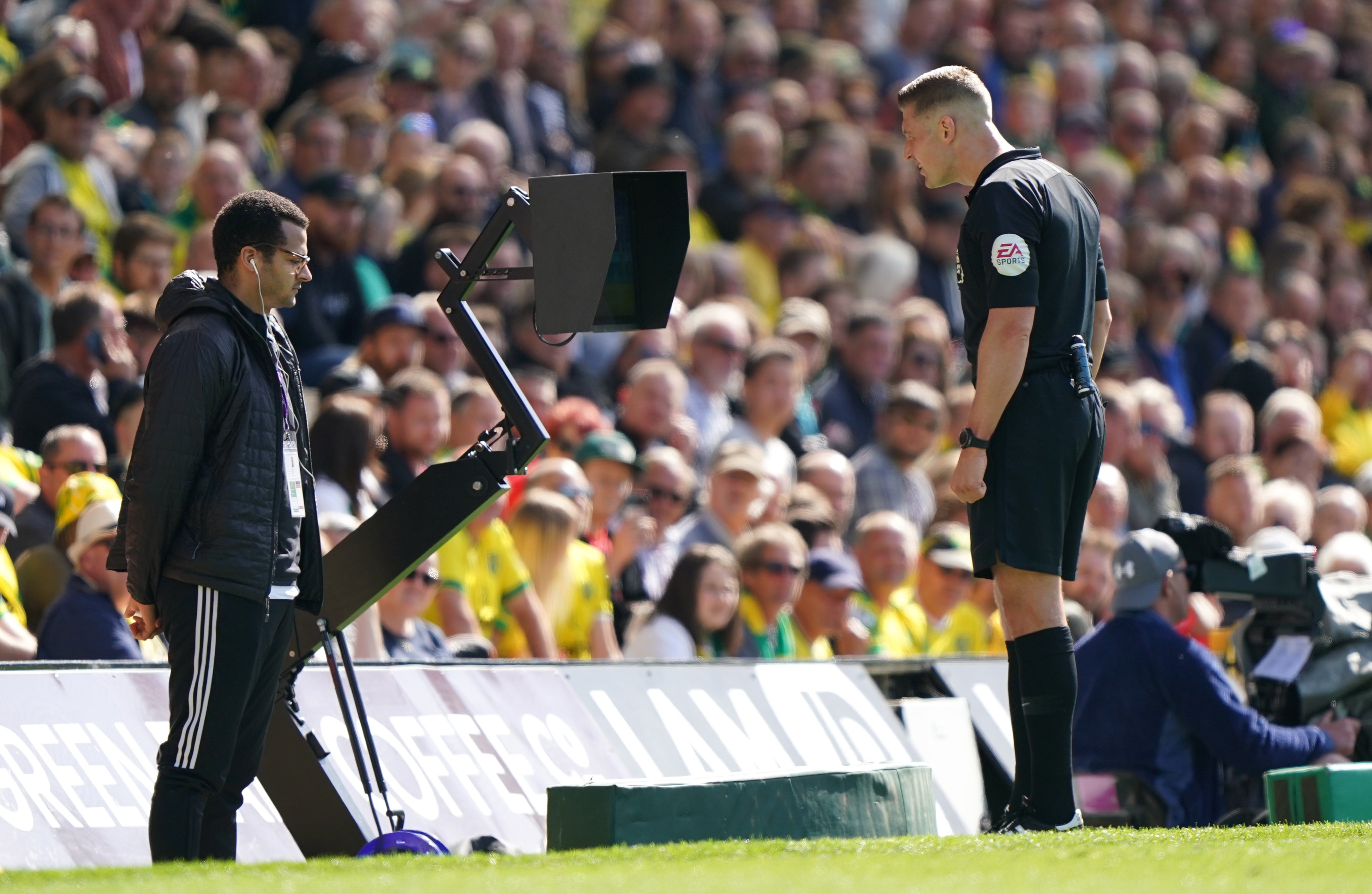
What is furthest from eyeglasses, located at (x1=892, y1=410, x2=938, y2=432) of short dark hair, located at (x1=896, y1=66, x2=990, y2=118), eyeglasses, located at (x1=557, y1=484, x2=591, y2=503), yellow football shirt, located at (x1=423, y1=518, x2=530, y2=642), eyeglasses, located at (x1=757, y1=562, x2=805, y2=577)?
short dark hair, located at (x1=896, y1=66, x2=990, y2=118)

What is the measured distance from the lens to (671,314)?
9.23m

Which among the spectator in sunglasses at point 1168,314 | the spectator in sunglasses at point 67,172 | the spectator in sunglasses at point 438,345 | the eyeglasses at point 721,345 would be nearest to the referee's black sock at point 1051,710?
the spectator in sunglasses at point 438,345

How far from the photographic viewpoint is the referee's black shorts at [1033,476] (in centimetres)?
574

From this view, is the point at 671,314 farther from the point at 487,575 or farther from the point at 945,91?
the point at 945,91

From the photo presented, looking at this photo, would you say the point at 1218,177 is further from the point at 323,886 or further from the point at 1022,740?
the point at 323,886

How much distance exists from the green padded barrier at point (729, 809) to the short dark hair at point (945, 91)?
2.10m

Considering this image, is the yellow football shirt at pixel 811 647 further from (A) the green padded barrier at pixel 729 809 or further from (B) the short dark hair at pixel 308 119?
(B) the short dark hair at pixel 308 119

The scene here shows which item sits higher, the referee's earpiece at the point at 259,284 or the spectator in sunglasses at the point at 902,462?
the referee's earpiece at the point at 259,284

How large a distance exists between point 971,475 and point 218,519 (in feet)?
7.08

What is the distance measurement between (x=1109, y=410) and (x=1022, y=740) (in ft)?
21.8

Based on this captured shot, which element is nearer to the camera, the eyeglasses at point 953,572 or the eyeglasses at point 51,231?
the eyeglasses at point 51,231

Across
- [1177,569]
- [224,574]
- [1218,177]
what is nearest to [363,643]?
[224,574]

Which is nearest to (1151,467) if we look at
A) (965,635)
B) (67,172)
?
(965,635)

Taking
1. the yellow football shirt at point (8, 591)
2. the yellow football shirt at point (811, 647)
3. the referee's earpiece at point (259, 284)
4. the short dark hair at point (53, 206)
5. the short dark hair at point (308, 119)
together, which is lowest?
the yellow football shirt at point (811, 647)
